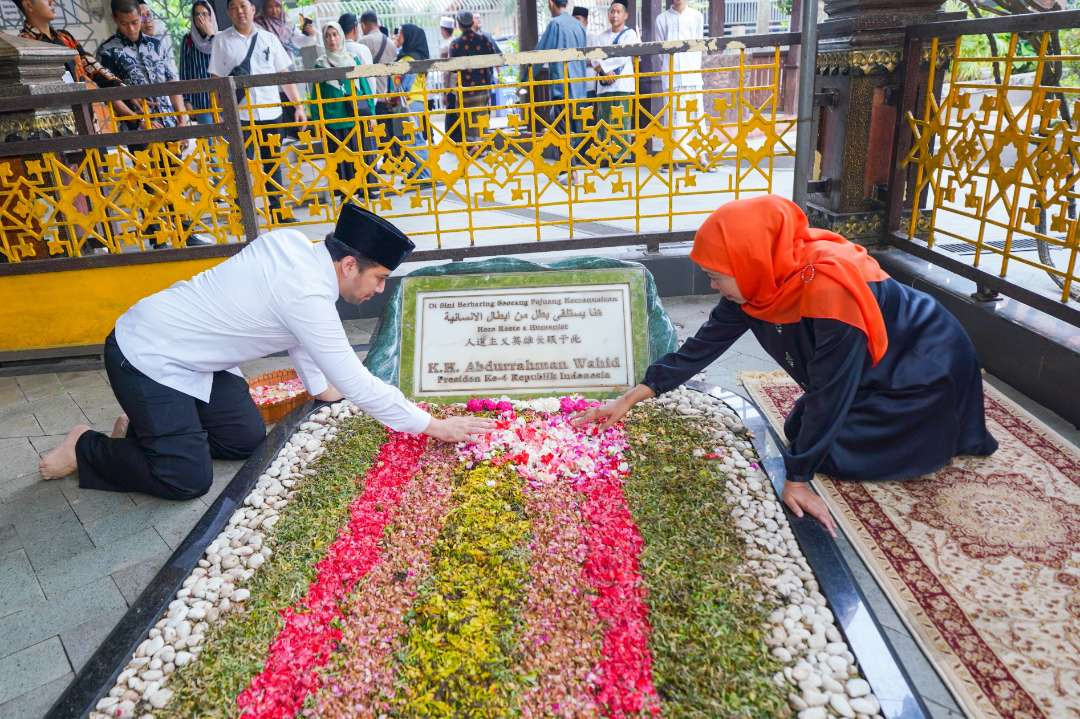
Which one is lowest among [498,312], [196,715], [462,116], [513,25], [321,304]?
[196,715]

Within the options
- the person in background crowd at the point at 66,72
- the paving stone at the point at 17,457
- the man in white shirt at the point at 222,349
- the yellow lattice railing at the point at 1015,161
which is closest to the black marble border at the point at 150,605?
the man in white shirt at the point at 222,349

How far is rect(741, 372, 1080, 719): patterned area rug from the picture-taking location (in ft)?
6.10

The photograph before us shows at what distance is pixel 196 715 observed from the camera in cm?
180

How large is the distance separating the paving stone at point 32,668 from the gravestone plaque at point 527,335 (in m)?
1.56

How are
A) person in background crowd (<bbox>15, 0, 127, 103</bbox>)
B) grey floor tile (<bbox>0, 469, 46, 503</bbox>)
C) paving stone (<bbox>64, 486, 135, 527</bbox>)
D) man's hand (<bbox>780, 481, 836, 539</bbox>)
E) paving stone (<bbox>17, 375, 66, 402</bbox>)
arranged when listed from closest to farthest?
man's hand (<bbox>780, 481, 836, 539</bbox>) < paving stone (<bbox>64, 486, 135, 527</bbox>) < grey floor tile (<bbox>0, 469, 46, 503</bbox>) < paving stone (<bbox>17, 375, 66, 402</bbox>) < person in background crowd (<bbox>15, 0, 127, 103</bbox>)

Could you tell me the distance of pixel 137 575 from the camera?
98.7 inches

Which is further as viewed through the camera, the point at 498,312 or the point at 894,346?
the point at 498,312

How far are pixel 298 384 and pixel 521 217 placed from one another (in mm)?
3510

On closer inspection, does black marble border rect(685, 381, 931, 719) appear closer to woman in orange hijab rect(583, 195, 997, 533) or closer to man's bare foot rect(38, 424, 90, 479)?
woman in orange hijab rect(583, 195, 997, 533)

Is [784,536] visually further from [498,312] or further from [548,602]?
[498,312]

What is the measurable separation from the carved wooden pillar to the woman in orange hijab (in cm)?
195

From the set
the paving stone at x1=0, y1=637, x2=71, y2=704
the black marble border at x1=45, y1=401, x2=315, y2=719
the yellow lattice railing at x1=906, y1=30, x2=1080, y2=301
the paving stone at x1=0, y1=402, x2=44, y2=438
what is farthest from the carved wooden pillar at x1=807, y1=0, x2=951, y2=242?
the paving stone at x1=0, y1=402, x2=44, y2=438

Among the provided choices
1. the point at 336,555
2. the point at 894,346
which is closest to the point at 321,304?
the point at 336,555

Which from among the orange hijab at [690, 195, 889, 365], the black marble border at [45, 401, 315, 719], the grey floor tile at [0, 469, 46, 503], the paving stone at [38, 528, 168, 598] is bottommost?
the paving stone at [38, 528, 168, 598]
